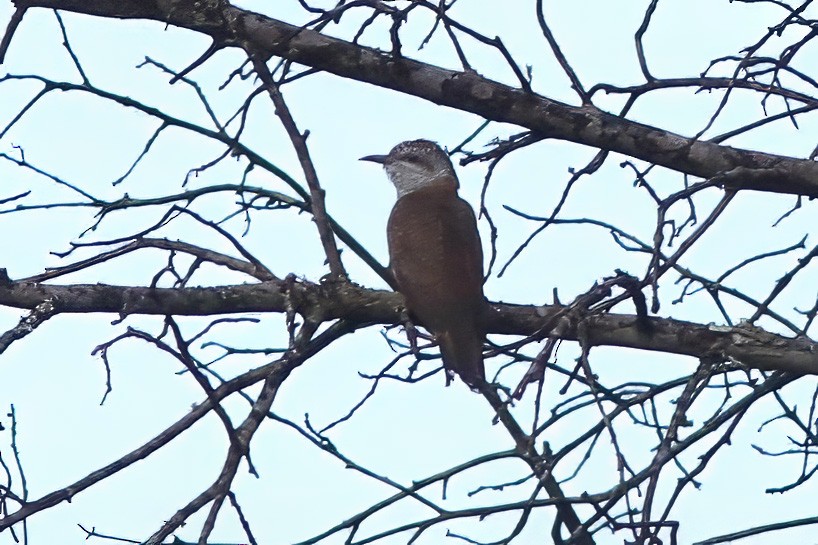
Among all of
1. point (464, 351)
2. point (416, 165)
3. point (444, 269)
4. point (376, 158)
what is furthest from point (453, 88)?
point (376, 158)

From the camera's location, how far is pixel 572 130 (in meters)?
4.82

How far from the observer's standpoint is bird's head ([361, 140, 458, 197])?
256 inches

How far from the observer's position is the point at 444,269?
16.6ft

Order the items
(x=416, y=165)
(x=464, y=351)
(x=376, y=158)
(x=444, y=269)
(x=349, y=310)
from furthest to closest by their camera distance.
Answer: (x=376, y=158)
(x=416, y=165)
(x=444, y=269)
(x=464, y=351)
(x=349, y=310)

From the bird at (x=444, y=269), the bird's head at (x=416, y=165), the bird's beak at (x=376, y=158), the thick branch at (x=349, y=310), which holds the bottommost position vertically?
the thick branch at (x=349, y=310)

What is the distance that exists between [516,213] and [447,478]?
3.76 ft

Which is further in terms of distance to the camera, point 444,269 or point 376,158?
point 376,158

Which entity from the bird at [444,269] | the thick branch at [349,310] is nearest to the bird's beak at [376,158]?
the bird at [444,269]

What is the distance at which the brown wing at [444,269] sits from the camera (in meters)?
4.68

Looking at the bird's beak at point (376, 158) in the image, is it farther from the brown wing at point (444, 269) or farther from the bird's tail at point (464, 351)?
the bird's tail at point (464, 351)

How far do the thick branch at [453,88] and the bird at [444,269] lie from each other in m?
0.65

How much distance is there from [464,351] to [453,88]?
1079 millimetres

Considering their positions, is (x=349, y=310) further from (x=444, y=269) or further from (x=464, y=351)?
(x=444, y=269)

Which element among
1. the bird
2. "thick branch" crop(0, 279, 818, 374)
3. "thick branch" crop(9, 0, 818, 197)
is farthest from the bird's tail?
"thick branch" crop(9, 0, 818, 197)
